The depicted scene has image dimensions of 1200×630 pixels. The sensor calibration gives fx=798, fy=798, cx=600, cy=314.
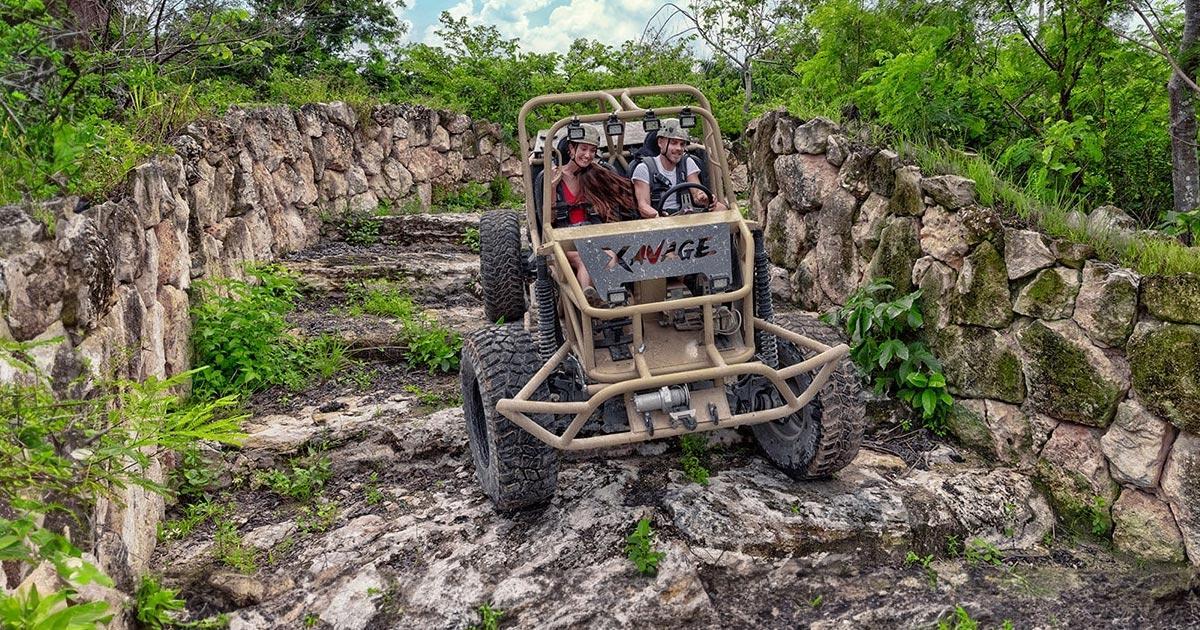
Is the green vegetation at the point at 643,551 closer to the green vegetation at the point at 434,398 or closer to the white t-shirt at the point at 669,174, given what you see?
the white t-shirt at the point at 669,174

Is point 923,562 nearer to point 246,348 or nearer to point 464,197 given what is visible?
point 246,348

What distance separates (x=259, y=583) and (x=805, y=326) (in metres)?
2.95

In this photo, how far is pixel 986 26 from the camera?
19.1 ft

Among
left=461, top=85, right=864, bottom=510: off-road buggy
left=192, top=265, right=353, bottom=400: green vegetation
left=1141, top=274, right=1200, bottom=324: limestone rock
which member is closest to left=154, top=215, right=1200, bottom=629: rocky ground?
left=461, top=85, right=864, bottom=510: off-road buggy

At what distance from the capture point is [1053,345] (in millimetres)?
4207

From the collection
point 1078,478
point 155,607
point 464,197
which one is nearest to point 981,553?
point 1078,478

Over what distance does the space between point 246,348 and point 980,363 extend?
467 cm

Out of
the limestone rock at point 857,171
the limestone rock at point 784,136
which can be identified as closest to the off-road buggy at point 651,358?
the limestone rock at point 857,171

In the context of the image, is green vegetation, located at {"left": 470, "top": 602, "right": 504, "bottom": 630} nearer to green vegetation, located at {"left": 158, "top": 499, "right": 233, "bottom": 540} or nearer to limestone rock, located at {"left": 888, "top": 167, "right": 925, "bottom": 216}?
green vegetation, located at {"left": 158, "top": 499, "right": 233, "bottom": 540}

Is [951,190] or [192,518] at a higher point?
[951,190]

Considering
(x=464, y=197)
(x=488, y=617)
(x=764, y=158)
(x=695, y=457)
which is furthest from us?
(x=464, y=197)

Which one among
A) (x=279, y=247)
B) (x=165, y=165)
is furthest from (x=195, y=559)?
(x=279, y=247)

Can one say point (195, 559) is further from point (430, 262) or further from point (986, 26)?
point (986, 26)

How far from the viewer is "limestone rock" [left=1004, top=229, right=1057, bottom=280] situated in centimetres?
430
